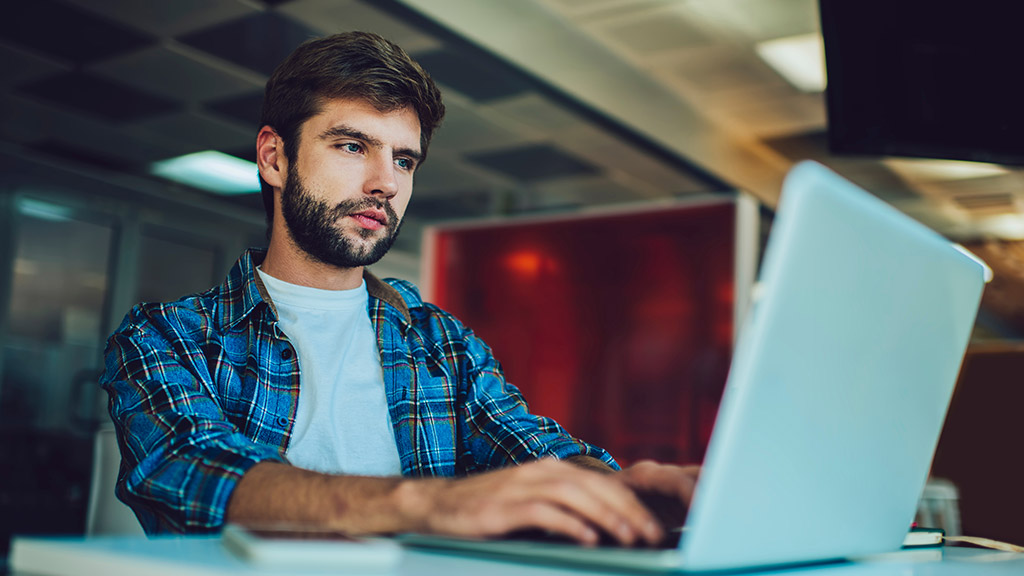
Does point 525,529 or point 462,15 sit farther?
point 462,15

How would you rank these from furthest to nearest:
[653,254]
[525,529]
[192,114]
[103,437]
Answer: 1. [192,114]
2. [653,254]
3. [103,437]
4. [525,529]

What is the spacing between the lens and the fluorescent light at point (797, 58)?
3.72 metres

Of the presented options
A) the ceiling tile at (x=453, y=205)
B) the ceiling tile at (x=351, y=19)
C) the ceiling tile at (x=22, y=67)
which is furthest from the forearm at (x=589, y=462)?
the ceiling tile at (x=453, y=205)

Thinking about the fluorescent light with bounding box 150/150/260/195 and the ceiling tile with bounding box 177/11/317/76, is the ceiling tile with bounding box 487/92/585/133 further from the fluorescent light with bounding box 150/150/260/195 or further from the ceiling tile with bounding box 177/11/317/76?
the fluorescent light with bounding box 150/150/260/195

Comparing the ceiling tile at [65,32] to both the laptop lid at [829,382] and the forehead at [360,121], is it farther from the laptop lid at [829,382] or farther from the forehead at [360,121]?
the laptop lid at [829,382]

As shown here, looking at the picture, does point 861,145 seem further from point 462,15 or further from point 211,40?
point 211,40

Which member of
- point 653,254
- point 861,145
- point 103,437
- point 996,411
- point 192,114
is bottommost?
A: point 103,437

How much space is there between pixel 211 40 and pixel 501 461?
3220 millimetres

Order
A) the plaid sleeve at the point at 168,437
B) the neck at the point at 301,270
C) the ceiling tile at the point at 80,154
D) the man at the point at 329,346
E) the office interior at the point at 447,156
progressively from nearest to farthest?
the plaid sleeve at the point at 168,437
the man at the point at 329,346
the neck at the point at 301,270
the office interior at the point at 447,156
the ceiling tile at the point at 80,154

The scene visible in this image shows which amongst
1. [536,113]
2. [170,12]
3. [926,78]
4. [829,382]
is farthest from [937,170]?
[829,382]

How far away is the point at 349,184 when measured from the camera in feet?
3.55

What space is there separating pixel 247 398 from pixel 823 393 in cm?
69

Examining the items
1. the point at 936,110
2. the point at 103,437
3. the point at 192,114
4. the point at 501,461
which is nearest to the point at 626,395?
the point at 936,110

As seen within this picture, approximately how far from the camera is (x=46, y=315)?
5711 millimetres
